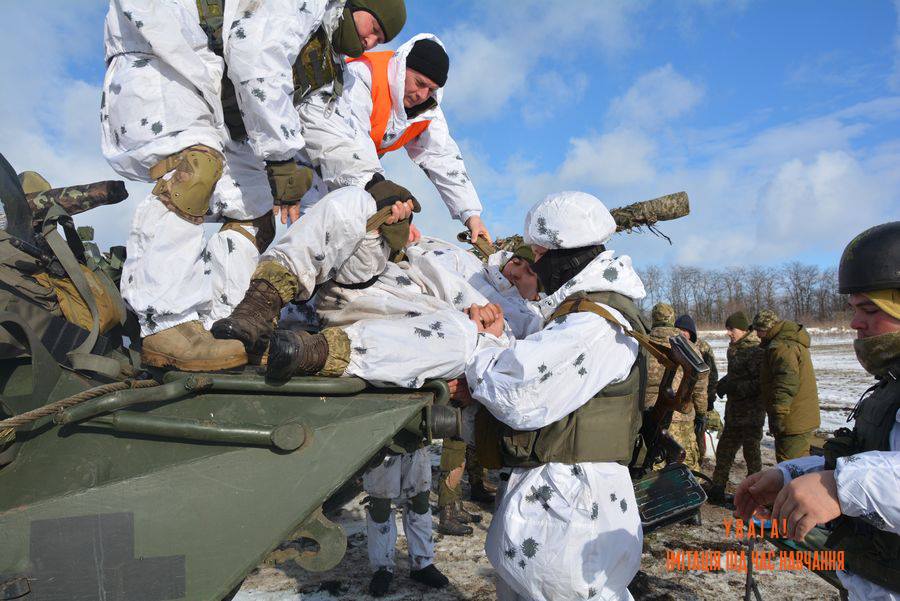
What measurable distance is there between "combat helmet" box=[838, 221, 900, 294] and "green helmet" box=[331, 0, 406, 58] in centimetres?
221

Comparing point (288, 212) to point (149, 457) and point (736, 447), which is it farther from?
point (736, 447)

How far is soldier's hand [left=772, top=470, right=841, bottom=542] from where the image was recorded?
1.59 metres

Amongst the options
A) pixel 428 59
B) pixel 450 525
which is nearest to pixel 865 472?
pixel 428 59

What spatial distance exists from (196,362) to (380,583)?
8.75 feet

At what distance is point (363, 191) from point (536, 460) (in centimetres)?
131

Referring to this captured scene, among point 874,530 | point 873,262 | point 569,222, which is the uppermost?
point 569,222

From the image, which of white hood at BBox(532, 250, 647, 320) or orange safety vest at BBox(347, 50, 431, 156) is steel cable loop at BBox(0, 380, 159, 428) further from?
orange safety vest at BBox(347, 50, 431, 156)

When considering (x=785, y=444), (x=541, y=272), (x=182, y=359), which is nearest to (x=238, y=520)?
(x=182, y=359)

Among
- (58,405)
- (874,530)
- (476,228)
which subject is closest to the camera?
(58,405)

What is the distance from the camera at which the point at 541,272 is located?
2561mm

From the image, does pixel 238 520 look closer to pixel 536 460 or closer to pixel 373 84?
pixel 536 460

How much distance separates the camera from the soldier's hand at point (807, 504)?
1586mm

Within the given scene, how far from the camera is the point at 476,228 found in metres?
3.80

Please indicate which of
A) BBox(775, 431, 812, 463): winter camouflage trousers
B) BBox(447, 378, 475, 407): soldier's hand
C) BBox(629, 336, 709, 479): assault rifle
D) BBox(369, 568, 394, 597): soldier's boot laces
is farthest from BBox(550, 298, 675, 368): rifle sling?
BBox(775, 431, 812, 463): winter camouflage trousers
